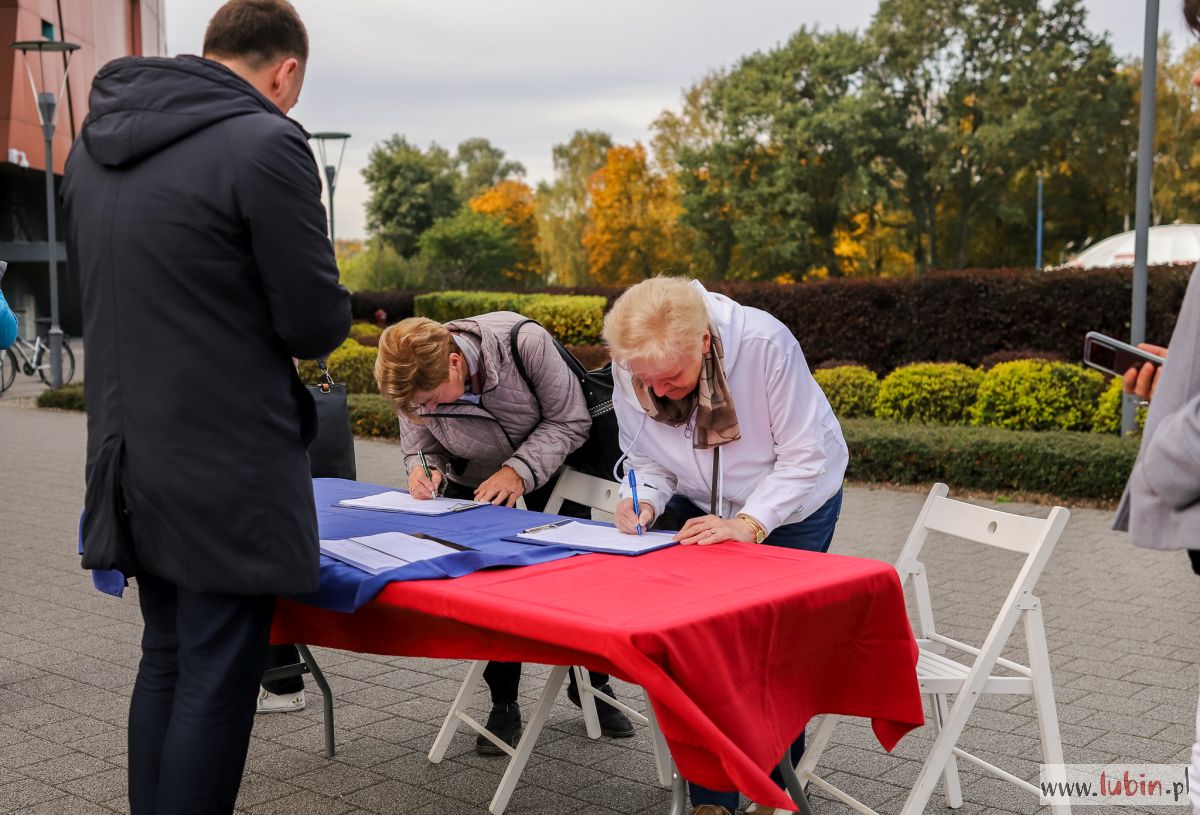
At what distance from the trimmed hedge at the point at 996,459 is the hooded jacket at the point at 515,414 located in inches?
245

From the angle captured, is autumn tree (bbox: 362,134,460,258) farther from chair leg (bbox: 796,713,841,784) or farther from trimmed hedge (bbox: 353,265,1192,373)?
chair leg (bbox: 796,713,841,784)

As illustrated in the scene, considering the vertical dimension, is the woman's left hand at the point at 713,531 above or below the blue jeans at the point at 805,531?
above

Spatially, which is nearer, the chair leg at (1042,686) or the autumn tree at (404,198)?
the chair leg at (1042,686)

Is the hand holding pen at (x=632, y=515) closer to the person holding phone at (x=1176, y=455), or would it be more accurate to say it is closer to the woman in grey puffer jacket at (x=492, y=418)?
the woman in grey puffer jacket at (x=492, y=418)

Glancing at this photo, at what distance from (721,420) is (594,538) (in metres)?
0.47

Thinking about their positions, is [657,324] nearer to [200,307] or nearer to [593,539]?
[593,539]

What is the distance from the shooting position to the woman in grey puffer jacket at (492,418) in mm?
4074

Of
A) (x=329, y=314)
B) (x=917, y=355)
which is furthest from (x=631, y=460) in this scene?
(x=917, y=355)

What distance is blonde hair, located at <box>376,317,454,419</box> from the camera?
3.88m

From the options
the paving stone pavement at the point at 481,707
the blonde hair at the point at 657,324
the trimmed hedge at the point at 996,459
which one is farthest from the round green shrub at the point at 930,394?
the blonde hair at the point at 657,324

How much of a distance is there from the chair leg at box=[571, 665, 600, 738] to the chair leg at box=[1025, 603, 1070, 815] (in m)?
1.70

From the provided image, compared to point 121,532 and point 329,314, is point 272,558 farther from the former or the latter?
point 329,314

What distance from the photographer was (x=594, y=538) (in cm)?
335

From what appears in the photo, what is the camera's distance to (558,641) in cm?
251
